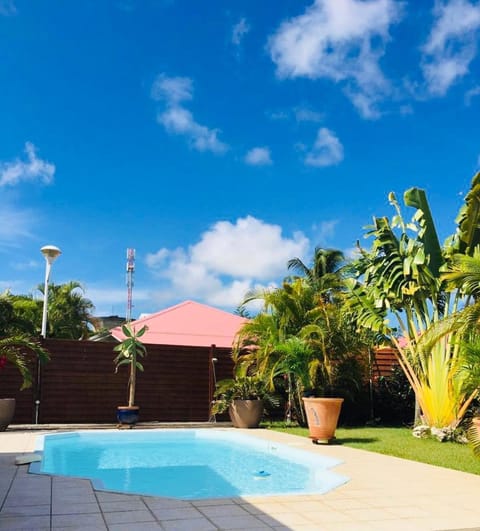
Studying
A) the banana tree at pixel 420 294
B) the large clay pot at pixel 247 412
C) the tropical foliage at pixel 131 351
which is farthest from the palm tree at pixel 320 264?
the tropical foliage at pixel 131 351

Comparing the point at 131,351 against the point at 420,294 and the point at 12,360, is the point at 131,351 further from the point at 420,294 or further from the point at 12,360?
the point at 420,294

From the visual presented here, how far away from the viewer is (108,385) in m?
14.0

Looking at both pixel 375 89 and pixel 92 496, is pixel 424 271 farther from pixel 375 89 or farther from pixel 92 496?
pixel 92 496

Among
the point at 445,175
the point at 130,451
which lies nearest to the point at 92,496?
the point at 130,451

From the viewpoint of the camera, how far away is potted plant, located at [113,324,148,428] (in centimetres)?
1302

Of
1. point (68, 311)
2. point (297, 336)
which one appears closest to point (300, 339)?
point (297, 336)

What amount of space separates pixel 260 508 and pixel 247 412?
842 cm

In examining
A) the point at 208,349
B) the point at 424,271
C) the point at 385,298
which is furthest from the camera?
the point at 208,349

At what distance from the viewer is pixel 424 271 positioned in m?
11.8

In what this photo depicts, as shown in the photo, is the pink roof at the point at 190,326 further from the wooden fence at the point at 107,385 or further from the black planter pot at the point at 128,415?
the black planter pot at the point at 128,415

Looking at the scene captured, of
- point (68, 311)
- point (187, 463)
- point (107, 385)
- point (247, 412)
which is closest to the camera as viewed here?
point (187, 463)

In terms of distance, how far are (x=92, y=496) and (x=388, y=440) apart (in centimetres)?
713

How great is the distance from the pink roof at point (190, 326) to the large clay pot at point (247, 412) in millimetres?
6520

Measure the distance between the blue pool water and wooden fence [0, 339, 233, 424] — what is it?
2.14 metres
